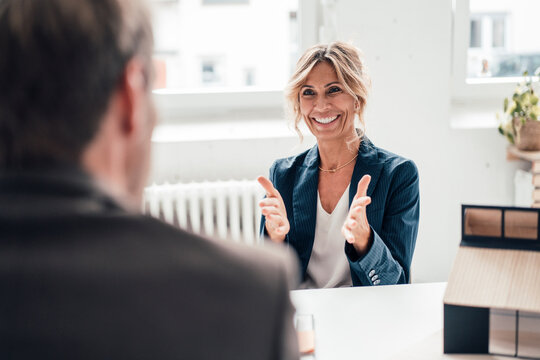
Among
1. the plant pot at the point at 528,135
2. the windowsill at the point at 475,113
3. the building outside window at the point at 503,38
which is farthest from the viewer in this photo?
the building outside window at the point at 503,38

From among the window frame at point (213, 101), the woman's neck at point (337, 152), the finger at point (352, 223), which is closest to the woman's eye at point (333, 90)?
the woman's neck at point (337, 152)

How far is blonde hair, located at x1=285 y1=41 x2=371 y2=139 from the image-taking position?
70.3 inches

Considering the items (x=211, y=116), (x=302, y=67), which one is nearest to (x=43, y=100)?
(x=302, y=67)

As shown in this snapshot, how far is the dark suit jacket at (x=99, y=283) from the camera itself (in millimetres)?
406

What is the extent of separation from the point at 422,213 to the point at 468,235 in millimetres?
1807

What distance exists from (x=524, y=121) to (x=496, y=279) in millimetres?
1798

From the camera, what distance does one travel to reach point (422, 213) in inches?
112

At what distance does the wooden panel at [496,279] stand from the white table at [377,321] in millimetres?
132

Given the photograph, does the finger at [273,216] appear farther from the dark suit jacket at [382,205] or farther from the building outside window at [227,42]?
the building outside window at [227,42]

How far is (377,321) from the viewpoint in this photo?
1.21 metres

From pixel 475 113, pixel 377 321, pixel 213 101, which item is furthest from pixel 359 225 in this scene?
pixel 475 113

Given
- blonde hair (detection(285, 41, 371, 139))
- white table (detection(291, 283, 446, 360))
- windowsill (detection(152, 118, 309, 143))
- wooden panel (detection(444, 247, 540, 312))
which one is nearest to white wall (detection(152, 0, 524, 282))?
windowsill (detection(152, 118, 309, 143))

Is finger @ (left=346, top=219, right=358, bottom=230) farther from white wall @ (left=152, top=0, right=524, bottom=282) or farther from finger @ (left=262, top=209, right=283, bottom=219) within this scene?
white wall @ (left=152, top=0, right=524, bottom=282)

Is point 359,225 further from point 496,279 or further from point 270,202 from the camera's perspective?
point 496,279
